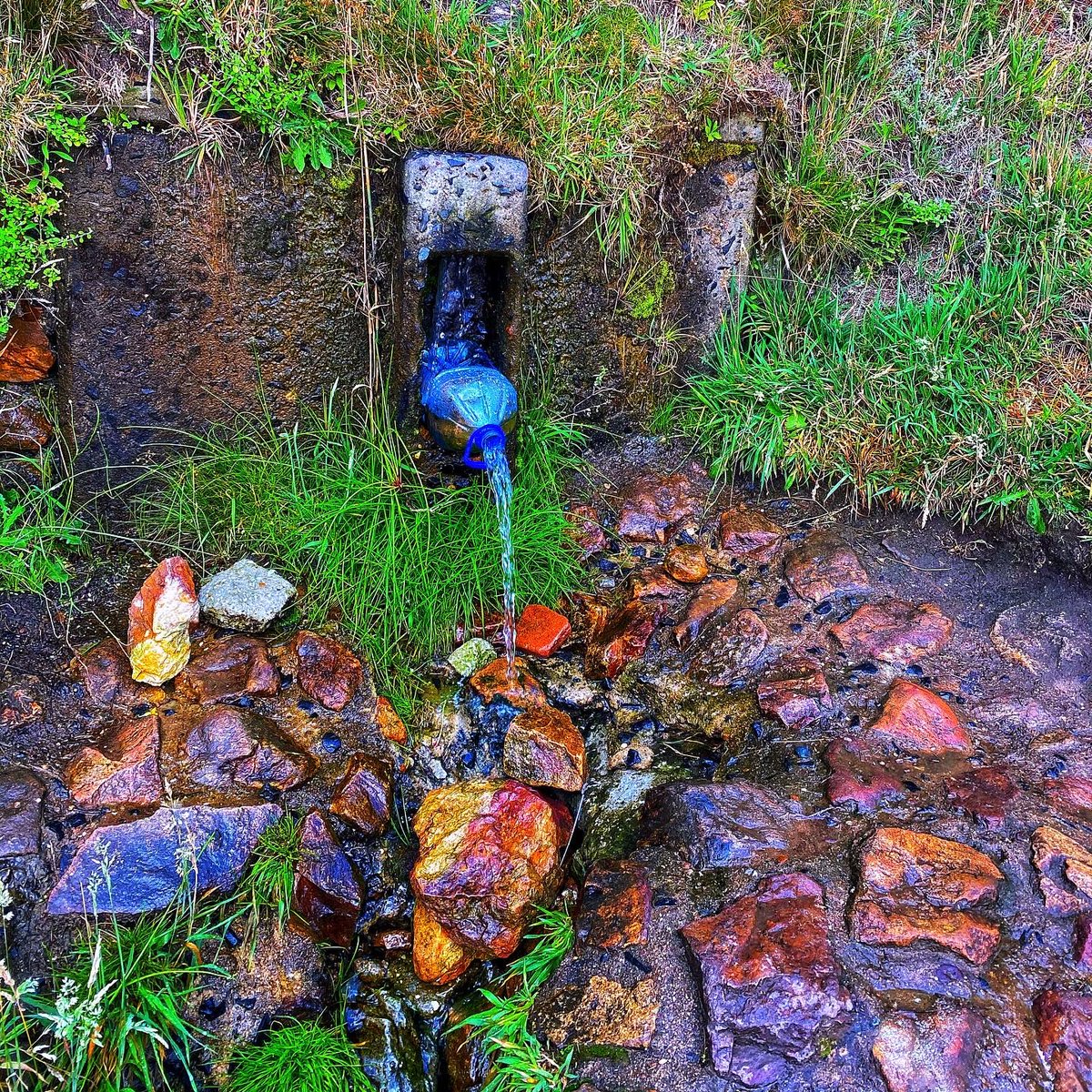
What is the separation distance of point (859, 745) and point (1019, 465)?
1.31m

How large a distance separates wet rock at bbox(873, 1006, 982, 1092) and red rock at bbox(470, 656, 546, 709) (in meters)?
1.33

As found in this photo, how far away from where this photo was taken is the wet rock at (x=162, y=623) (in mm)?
2699

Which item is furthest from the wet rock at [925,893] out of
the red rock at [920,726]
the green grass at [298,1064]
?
the green grass at [298,1064]

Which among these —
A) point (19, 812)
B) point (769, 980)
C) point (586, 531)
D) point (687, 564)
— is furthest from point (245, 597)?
point (769, 980)

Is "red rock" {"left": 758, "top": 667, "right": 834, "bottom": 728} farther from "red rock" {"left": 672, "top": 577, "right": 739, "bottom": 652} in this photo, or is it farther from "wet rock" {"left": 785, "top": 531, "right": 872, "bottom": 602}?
"wet rock" {"left": 785, "top": 531, "right": 872, "bottom": 602}

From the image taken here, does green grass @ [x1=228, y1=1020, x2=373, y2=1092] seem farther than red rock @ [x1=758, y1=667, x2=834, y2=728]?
No

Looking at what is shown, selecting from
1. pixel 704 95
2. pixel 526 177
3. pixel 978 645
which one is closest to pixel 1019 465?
pixel 978 645

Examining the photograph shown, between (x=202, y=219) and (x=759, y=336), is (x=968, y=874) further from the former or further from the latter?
(x=202, y=219)

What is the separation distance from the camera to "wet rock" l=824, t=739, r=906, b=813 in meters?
2.35

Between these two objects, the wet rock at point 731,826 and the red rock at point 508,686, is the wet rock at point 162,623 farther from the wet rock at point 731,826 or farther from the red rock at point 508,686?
the wet rock at point 731,826

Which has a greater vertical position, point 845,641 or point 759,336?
point 759,336

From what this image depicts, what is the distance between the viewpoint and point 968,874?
214cm

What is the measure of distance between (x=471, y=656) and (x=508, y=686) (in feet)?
0.62

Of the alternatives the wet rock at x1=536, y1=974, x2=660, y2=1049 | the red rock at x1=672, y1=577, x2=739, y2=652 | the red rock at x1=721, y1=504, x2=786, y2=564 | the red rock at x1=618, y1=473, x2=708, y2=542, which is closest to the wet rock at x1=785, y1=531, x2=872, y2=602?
the red rock at x1=721, y1=504, x2=786, y2=564
